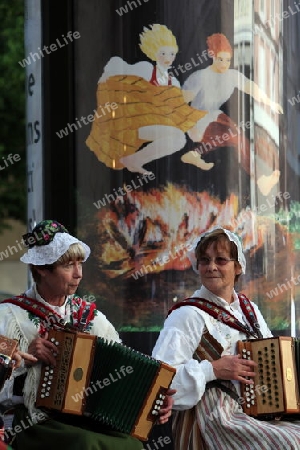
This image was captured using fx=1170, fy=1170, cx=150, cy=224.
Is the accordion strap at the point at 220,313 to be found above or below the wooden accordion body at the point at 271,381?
above

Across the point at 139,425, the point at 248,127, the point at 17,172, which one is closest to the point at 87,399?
the point at 139,425

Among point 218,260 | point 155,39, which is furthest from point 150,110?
point 218,260

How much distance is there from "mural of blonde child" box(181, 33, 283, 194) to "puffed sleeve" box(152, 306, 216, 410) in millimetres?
2061

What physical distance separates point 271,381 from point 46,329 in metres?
1.22

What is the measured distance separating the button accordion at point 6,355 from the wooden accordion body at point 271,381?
4.52 ft

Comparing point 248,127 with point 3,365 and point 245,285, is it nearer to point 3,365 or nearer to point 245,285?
point 245,285

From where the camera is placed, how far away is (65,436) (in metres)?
5.70

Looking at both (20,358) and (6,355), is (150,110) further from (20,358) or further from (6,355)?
(6,355)

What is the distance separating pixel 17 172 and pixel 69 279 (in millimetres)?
14558

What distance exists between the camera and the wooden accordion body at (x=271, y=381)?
6.14 metres

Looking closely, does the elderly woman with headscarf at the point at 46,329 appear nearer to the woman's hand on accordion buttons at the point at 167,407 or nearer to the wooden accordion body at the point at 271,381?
the woman's hand on accordion buttons at the point at 167,407

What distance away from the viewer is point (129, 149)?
8.12 metres

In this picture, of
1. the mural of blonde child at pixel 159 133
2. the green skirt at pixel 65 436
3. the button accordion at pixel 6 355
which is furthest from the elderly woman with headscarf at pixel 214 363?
the mural of blonde child at pixel 159 133

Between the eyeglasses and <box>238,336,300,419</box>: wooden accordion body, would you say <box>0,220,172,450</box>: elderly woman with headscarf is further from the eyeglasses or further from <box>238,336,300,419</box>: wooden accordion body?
the eyeglasses
